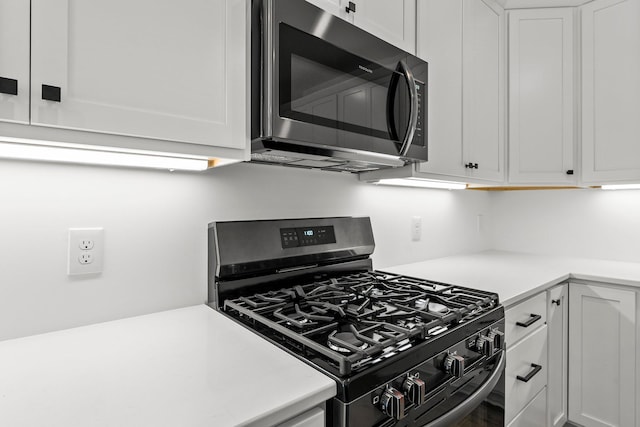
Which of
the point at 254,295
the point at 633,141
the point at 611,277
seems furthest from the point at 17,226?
the point at 633,141

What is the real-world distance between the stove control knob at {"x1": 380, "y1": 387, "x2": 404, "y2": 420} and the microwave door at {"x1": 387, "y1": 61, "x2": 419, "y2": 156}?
0.79m

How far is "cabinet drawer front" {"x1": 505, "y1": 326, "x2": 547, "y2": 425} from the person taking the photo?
130cm

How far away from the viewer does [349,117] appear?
1105mm

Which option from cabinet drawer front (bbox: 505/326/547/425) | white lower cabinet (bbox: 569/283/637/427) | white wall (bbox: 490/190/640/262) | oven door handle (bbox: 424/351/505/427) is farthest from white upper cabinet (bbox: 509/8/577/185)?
oven door handle (bbox: 424/351/505/427)

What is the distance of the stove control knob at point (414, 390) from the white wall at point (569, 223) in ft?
6.89

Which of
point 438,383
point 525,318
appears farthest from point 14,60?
point 525,318

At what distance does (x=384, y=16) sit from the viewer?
1332mm

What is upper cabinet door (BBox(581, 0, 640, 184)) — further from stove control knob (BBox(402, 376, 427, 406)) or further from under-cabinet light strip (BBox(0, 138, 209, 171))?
under-cabinet light strip (BBox(0, 138, 209, 171))

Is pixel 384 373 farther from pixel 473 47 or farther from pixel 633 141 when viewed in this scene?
pixel 633 141

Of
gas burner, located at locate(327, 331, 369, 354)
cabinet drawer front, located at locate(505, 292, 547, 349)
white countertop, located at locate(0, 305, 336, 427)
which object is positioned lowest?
cabinet drawer front, located at locate(505, 292, 547, 349)

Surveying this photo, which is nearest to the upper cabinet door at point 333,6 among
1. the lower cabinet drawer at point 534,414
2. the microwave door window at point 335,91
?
the microwave door window at point 335,91

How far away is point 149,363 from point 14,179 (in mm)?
577

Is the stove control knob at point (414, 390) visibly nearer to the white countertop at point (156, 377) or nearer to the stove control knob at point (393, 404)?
the stove control knob at point (393, 404)

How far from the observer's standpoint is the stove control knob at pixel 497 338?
42.8 inches
